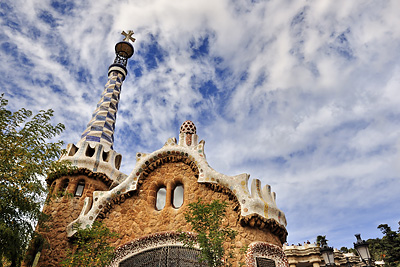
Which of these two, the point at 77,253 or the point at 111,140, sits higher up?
the point at 111,140

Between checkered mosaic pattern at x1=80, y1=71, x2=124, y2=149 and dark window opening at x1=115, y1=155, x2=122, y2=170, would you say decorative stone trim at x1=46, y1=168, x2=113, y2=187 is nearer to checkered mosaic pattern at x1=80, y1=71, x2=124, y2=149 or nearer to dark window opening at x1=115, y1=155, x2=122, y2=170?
dark window opening at x1=115, y1=155, x2=122, y2=170

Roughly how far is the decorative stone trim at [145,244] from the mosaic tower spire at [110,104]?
462 centimetres

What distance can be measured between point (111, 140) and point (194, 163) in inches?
217

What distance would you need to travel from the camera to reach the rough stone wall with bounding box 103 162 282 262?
7000 mm

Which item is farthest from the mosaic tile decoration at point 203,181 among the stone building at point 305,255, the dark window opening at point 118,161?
the stone building at point 305,255

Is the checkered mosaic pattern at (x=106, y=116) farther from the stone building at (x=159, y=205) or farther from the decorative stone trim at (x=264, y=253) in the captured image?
the decorative stone trim at (x=264, y=253)

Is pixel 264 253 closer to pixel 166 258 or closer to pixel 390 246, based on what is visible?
pixel 166 258

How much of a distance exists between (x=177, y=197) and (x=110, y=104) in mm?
7007

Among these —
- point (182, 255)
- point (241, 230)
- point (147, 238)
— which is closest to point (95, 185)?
point (147, 238)

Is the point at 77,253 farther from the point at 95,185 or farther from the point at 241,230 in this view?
the point at 241,230

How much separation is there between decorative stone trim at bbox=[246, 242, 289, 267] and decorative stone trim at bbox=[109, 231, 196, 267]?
4.39 feet

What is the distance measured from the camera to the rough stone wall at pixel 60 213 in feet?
26.9

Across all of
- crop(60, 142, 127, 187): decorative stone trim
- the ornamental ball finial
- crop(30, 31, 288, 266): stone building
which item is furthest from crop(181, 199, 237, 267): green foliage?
crop(60, 142, 127, 187): decorative stone trim

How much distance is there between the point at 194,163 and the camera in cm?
809
